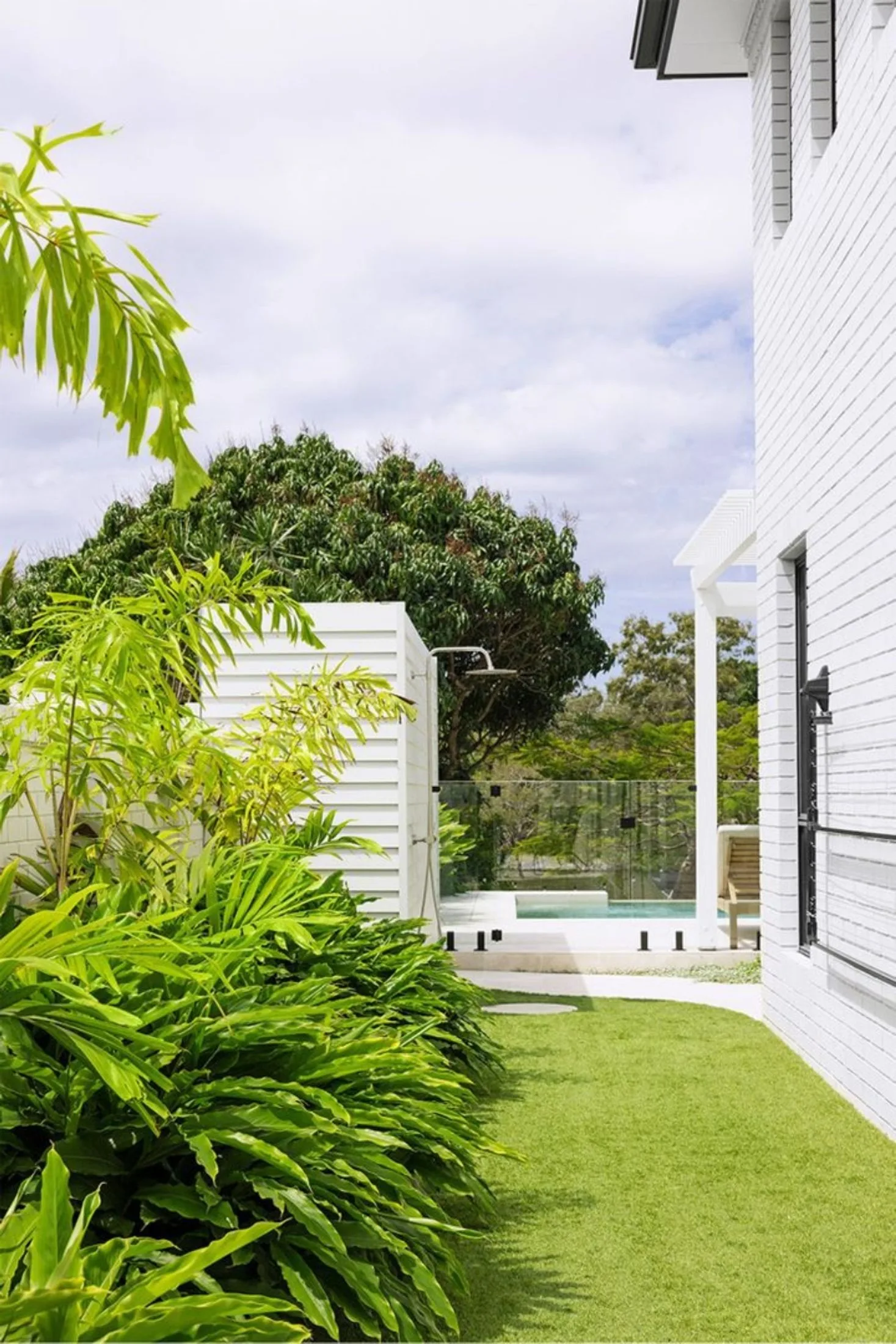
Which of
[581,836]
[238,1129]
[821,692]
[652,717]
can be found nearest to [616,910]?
[581,836]

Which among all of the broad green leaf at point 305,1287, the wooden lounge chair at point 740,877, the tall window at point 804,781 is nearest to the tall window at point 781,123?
the tall window at point 804,781

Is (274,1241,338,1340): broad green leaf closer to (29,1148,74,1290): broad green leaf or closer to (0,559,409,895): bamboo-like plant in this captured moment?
(29,1148,74,1290): broad green leaf

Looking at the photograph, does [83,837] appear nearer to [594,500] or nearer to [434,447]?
[434,447]

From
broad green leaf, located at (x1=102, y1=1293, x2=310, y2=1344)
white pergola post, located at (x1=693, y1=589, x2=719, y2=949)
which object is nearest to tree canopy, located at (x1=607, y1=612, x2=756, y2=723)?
white pergola post, located at (x1=693, y1=589, x2=719, y2=949)

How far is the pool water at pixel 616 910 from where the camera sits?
1260cm

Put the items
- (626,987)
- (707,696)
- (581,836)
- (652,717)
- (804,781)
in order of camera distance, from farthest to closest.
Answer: (652,717), (581,836), (707,696), (626,987), (804,781)

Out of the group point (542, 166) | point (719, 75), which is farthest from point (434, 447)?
point (719, 75)

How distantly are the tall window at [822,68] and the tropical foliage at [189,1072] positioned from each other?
3416 mm

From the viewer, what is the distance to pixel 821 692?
241 inches

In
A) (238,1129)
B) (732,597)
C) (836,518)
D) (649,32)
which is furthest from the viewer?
(732,597)

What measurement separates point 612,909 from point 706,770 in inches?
83.5

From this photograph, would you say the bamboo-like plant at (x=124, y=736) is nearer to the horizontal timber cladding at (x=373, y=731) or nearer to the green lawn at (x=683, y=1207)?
the horizontal timber cladding at (x=373, y=731)

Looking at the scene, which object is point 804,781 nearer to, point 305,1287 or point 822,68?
point 822,68

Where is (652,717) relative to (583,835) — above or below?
above
